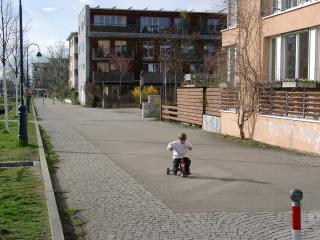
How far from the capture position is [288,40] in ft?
63.0

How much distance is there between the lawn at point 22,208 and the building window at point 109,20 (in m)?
63.5

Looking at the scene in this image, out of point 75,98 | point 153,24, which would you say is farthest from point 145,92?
point 75,98

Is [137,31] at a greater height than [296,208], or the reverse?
[137,31]

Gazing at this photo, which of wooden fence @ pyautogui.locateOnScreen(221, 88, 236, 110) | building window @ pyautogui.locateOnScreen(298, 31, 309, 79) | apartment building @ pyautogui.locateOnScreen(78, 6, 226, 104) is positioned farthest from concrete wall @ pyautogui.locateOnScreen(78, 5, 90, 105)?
building window @ pyautogui.locateOnScreen(298, 31, 309, 79)

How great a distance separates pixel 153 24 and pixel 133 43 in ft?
11.6

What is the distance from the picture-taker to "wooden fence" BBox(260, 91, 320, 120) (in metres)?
16.0

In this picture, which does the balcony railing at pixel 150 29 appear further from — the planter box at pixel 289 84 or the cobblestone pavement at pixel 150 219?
the cobblestone pavement at pixel 150 219

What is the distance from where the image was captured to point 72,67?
10906 centimetres

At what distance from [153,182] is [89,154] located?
515cm

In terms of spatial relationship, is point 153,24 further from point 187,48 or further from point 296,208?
point 296,208

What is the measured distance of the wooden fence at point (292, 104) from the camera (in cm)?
1598

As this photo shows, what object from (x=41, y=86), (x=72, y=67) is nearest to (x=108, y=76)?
(x=72, y=67)

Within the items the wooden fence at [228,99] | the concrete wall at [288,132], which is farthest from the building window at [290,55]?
the wooden fence at [228,99]

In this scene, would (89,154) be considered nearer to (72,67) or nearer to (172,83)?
(172,83)
